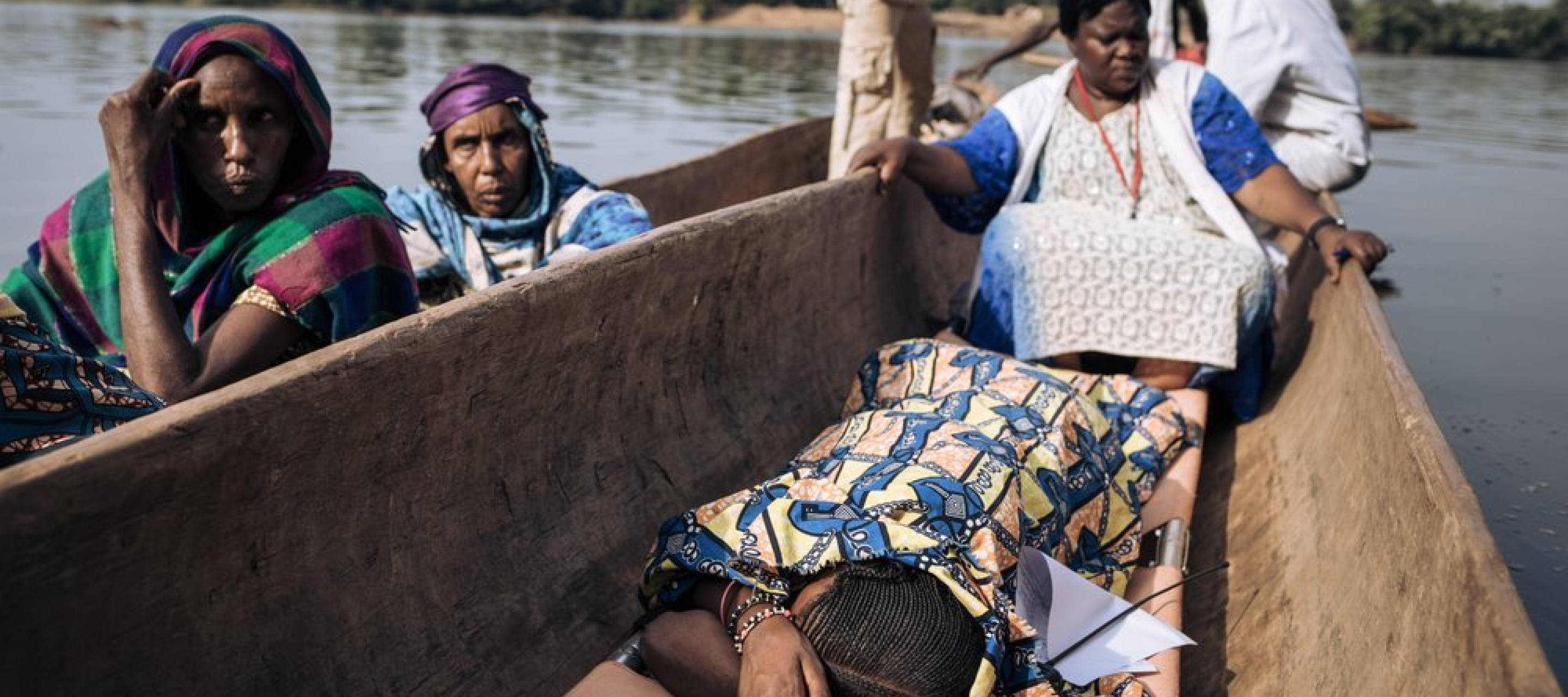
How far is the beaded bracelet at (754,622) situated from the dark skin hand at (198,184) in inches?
38.3

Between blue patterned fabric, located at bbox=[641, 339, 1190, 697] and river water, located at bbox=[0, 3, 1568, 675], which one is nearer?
blue patterned fabric, located at bbox=[641, 339, 1190, 697]

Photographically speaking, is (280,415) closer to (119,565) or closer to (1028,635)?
(119,565)

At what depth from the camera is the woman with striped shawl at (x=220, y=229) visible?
204cm

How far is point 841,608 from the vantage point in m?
1.69

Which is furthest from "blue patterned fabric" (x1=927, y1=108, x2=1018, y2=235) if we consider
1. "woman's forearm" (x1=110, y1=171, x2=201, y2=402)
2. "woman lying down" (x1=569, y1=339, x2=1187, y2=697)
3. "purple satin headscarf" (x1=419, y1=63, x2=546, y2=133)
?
"woman's forearm" (x1=110, y1=171, x2=201, y2=402)

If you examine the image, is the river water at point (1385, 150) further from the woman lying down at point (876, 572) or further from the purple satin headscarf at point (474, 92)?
the purple satin headscarf at point (474, 92)

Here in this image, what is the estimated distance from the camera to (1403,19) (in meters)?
40.7

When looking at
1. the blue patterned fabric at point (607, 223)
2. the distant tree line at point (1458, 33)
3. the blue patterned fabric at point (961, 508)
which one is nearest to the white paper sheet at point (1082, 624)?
the blue patterned fabric at point (961, 508)

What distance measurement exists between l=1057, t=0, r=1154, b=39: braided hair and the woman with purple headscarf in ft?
4.34

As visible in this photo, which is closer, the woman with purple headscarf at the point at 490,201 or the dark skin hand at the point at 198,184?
the dark skin hand at the point at 198,184

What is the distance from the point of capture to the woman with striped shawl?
2.04 meters

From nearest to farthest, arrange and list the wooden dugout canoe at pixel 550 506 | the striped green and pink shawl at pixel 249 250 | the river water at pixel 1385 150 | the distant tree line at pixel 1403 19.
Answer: the wooden dugout canoe at pixel 550 506
the striped green and pink shawl at pixel 249 250
the river water at pixel 1385 150
the distant tree line at pixel 1403 19

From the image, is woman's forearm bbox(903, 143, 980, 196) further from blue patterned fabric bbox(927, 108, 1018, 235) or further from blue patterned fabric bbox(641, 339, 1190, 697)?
blue patterned fabric bbox(641, 339, 1190, 697)

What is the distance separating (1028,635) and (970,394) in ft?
2.41
